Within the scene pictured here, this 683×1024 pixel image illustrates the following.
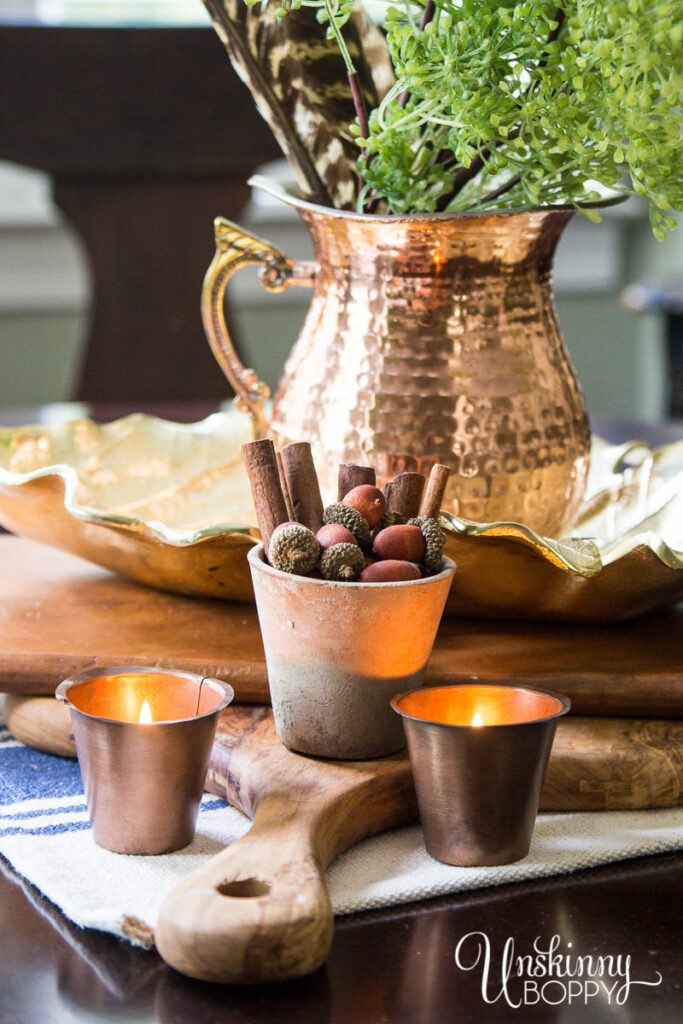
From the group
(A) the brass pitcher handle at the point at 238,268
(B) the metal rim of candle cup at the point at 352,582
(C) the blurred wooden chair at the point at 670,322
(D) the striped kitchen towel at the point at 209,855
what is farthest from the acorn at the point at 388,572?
(C) the blurred wooden chair at the point at 670,322

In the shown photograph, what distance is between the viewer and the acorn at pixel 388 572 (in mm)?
490

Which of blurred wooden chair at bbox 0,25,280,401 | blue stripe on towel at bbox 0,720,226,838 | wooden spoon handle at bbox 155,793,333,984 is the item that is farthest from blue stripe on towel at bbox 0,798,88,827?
blurred wooden chair at bbox 0,25,280,401

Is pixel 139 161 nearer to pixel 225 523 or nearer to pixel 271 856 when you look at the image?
pixel 225 523

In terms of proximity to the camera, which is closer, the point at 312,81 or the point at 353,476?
the point at 353,476

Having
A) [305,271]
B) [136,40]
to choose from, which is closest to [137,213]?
[136,40]

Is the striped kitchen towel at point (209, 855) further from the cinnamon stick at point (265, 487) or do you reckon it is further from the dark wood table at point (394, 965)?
the cinnamon stick at point (265, 487)

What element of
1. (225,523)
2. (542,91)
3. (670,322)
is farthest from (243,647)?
(670,322)

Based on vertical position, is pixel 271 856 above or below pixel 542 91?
below

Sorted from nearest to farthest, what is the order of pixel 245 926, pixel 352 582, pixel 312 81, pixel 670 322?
pixel 245 926, pixel 352 582, pixel 312 81, pixel 670 322

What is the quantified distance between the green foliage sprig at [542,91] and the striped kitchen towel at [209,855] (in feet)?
0.86

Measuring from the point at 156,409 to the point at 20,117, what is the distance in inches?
38.3

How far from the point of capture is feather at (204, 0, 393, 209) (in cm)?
68

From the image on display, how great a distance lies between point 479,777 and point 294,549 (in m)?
0.11

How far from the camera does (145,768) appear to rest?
18.3 inches
